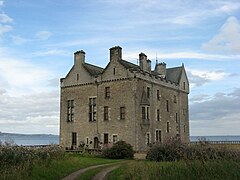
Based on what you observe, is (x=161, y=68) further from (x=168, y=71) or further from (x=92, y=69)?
(x=92, y=69)

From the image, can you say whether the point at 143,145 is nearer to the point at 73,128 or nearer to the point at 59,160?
the point at 73,128

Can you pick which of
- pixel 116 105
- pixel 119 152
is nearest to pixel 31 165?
pixel 119 152

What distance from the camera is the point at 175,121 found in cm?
4956

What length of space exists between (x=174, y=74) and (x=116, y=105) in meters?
15.3

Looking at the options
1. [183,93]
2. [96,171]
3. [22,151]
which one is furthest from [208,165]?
[183,93]

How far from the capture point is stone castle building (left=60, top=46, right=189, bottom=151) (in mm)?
40250

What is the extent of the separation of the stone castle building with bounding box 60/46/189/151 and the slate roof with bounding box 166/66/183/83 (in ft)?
8.71

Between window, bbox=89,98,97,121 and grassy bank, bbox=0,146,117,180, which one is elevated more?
window, bbox=89,98,97,121

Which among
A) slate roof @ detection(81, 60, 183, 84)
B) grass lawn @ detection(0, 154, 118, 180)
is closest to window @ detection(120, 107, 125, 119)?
slate roof @ detection(81, 60, 183, 84)

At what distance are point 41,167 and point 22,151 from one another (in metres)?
1.86

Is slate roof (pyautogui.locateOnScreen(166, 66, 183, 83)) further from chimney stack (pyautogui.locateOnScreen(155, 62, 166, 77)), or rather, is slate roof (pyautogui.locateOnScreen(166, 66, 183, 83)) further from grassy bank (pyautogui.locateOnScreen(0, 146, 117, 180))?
grassy bank (pyautogui.locateOnScreen(0, 146, 117, 180))

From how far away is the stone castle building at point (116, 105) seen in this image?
132 ft

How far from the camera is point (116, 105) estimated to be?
41375mm

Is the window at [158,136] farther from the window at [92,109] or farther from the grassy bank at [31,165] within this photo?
the grassy bank at [31,165]
